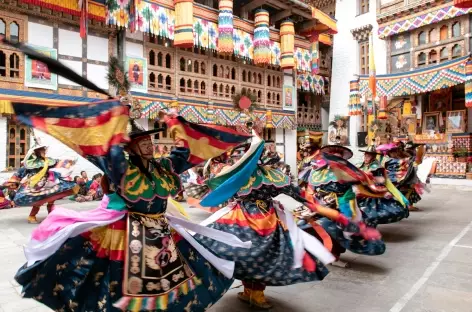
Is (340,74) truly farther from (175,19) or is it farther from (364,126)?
(175,19)

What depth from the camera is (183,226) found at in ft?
10.0

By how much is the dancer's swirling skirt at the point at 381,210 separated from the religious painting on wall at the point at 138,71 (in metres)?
9.97

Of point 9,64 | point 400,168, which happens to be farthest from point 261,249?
point 9,64

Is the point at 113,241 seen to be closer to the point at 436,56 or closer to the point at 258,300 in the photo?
the point at 258,300

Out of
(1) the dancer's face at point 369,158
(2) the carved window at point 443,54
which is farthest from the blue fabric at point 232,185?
(2) the carved window at point 443,54

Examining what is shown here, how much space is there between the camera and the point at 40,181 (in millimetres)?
7922

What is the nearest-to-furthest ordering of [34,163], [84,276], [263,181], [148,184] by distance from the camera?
[84,276] → [148,184] → [263,181] → [34,163]

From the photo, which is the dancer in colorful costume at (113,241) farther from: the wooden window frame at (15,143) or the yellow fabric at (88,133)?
the wooden window frame at (15,143)

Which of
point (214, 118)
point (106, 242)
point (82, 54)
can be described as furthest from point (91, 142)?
point (214, 118)

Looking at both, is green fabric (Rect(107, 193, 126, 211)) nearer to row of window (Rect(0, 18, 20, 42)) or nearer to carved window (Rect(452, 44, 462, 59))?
row of window (Rect(0, 18, 20, 42))

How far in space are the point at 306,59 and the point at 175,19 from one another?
8326mm

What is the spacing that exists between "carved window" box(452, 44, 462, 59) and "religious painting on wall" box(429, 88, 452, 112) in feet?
5.41

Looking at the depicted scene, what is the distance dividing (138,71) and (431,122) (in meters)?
14.7

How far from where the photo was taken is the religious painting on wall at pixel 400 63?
19.7 meters
